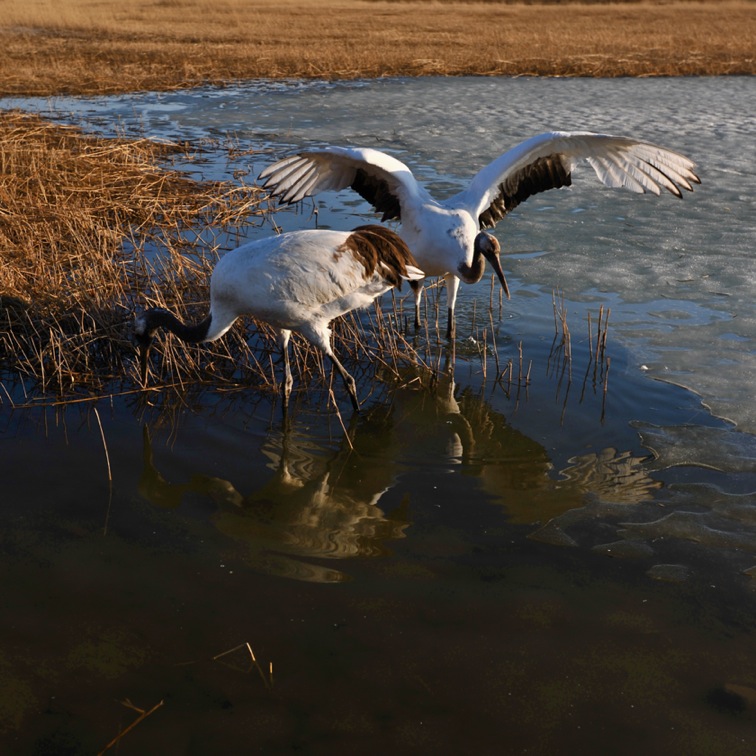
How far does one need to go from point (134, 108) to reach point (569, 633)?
13273 millimetres

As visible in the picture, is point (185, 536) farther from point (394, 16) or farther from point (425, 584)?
point (394, 16)

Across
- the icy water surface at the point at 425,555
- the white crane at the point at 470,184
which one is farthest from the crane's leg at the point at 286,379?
the white crane at the point at 470,184

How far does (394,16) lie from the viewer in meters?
34.7

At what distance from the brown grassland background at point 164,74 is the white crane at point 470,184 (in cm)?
100

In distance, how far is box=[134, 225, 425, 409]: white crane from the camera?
471 cm

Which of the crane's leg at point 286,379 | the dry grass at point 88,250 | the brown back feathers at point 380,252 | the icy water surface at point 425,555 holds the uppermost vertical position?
the brown back feathers at point 380,252

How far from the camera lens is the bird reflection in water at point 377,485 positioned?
3828 millimetres

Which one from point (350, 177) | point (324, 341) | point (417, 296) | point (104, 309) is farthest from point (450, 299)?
→ point (104, 309)

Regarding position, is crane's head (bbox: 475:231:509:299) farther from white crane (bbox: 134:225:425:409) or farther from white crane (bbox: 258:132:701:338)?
white crane (bbox: 134:225:425:409)

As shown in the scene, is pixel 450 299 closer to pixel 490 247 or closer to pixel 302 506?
pixel 490 247

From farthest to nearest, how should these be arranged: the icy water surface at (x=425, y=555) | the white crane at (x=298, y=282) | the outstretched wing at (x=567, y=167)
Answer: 1. the outstretched wing at (x=567, y=167)
2. the white crane at (x=298, y=282)
3. the icy water surface at (x=425, y=555)

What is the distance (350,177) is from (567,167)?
148 cm

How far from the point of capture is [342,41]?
82.0 ft

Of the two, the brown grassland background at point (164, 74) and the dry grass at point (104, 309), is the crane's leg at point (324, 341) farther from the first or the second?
the brown grassland background at point (164, 74)
